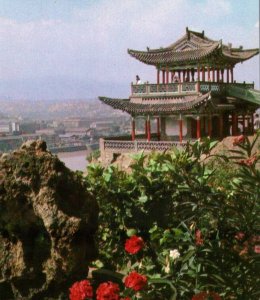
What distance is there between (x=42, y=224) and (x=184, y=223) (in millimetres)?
1330

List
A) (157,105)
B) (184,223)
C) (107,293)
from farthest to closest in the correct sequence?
(157,105)
(184,223)
(107,293)

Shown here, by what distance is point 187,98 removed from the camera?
2684 cm

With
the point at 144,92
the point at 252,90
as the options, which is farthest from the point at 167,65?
the point at 252,90

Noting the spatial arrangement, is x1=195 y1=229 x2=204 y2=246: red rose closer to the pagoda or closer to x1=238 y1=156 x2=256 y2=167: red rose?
x1=238 y1=156 x2=256 y2=167: red rose

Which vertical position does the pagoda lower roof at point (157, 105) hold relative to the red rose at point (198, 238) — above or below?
above

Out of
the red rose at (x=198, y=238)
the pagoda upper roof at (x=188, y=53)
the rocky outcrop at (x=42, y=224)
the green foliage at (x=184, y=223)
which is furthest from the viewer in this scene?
the pagoda upper roof at (x=188, y=53)

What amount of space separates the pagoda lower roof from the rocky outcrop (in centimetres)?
2038

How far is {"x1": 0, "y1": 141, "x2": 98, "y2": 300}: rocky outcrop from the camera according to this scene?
507 cm

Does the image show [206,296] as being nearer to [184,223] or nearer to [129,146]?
[184,223]

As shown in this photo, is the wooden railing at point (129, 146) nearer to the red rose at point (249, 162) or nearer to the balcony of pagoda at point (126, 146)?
the balcony of pagoda at point (126, 146)

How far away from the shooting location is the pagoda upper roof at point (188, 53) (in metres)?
27.5

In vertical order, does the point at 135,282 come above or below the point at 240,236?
below

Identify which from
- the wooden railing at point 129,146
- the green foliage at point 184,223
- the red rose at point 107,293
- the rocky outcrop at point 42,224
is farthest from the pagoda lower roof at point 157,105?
the red rose at point 107,293

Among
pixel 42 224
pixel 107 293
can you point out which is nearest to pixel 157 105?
pixel 42 224
